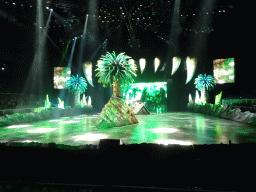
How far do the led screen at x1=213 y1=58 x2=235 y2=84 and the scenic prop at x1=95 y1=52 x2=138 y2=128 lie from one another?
48.4 ft

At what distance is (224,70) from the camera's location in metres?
20.1

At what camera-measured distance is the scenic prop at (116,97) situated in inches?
341

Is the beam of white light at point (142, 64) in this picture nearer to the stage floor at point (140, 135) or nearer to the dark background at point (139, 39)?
the dark background at point (139, 39)

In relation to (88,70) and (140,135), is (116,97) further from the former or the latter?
(88,70)

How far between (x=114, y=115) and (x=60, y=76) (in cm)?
1660

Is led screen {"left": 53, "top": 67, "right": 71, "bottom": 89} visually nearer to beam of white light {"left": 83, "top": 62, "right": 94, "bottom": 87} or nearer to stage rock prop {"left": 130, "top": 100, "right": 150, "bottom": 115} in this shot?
beam of white light {"left": 83, "top": 62, "right": 94, "bottom": 87}

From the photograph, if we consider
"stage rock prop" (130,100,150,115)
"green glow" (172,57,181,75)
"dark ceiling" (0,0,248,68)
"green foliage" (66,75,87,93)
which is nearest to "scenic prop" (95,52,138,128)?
"dark ceiling" (0,0,248,68)

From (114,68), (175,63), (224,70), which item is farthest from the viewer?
(175,63)

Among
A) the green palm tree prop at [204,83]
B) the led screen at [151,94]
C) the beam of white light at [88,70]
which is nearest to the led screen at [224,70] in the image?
the green palm tree prop at [204,83]

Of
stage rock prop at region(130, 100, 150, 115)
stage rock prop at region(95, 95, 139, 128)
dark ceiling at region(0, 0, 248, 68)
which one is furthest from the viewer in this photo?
stage rock prop at region(130, 100, 150, 115)

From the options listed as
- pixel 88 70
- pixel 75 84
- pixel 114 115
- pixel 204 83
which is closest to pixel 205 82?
pixel 204 83

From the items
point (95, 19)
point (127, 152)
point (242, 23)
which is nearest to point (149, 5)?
point (95, 19)

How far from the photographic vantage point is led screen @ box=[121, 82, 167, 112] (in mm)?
23875

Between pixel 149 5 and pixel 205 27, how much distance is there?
20.8 ft
